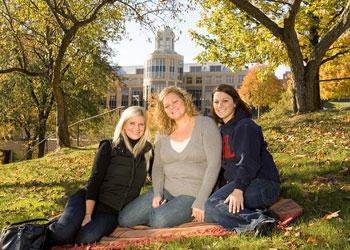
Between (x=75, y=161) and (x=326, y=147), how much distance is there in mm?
8595

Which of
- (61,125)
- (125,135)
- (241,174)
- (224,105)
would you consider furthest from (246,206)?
(61,125)

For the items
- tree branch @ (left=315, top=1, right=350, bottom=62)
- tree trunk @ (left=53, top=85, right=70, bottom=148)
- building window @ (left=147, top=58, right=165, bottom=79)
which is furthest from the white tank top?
building window @ (left=147, top=58, right=165, bottom=79)

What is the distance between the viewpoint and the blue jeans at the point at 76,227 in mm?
5332

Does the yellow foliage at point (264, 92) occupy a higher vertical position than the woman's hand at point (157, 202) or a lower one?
higher

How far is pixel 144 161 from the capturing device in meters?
6.10

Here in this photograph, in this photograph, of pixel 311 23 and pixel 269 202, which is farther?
pixel 311 23

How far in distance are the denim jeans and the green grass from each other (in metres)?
0.25

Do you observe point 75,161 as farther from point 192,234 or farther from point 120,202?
point 192,234

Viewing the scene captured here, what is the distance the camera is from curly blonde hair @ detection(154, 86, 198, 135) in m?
6.00

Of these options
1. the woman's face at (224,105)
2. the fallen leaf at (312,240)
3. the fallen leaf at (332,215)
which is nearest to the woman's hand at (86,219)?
the woman's face at (224,105)

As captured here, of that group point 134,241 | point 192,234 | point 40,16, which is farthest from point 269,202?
point 40,16

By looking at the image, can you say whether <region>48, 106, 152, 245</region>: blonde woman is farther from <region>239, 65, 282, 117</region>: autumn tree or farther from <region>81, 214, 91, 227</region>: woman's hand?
<region>239, 65, 282, 117</region>: autumn tree

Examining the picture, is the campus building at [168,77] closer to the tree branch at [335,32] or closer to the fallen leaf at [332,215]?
the tree branch at [335,32]

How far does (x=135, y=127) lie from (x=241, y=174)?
1.60 metres
